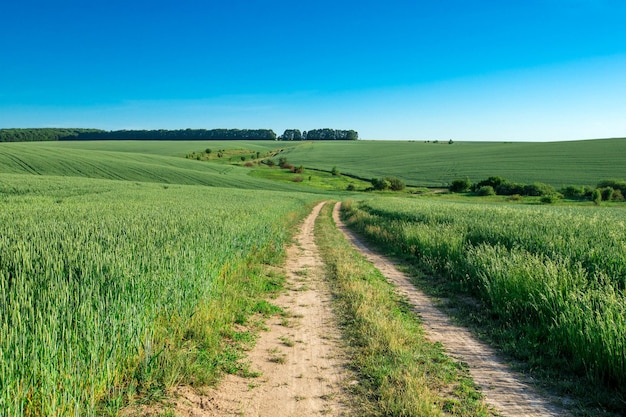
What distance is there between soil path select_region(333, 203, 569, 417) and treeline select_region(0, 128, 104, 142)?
183713 mm

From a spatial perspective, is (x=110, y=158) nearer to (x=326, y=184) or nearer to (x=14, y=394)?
(x=326, y=184)

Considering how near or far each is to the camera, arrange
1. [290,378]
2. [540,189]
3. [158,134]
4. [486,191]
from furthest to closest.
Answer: [158,134] → [486,191] → [540,189] → [290,378]

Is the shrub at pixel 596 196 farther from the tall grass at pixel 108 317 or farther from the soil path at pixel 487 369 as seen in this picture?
the tall grass at pixel 108 317

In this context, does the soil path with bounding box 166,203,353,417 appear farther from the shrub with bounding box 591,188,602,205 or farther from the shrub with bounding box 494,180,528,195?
the shrub with bounding box 494,180,528,195

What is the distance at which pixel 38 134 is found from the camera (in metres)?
163

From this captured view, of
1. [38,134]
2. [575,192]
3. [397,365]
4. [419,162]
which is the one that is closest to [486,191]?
[575,192]

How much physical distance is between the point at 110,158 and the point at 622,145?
121543 mm

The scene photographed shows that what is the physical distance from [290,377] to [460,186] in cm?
6806

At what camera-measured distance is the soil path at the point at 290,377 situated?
4145 millimetres

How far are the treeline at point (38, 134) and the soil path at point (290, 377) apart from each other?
7170 inches

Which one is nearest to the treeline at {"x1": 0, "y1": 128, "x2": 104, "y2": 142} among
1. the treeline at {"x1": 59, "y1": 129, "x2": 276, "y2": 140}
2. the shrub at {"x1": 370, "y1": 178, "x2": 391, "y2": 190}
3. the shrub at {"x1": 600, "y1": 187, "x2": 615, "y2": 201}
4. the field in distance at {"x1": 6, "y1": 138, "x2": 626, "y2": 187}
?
the treeline at {"x1": 59, "y1": 129, "x2": 276, "y2": 140}

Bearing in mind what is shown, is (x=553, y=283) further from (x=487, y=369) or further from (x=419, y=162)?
(x=419, y=162)

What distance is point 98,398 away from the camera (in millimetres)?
3689

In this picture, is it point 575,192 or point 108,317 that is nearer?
point 108,317
